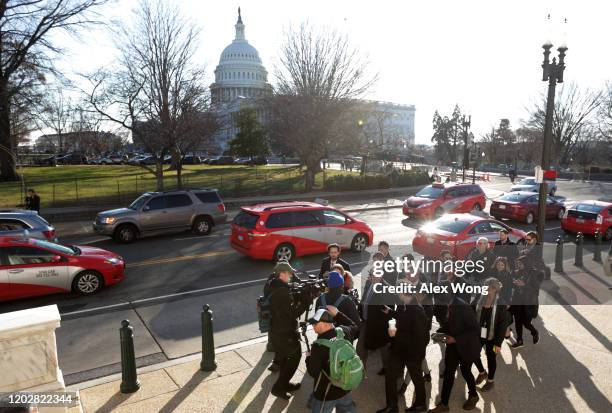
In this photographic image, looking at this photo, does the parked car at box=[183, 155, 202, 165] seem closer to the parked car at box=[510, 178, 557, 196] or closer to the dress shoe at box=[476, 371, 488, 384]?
the parked car at box=[510, 178, 557, 196]

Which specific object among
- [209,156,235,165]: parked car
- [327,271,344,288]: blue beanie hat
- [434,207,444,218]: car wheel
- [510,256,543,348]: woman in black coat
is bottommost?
[434,207,444,218]: car wheel

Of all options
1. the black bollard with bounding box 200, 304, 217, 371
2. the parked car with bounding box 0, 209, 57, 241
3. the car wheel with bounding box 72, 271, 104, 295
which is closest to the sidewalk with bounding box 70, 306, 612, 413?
the black bollard with bounding box 200, 304, 217, 371

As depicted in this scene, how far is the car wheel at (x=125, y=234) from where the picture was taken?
15.6 meters

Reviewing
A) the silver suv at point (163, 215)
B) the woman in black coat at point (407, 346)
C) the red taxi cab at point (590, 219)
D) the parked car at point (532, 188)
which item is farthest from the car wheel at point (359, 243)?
the parked car at point (532, 188)

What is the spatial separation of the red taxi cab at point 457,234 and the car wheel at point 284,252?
3740 millimetres

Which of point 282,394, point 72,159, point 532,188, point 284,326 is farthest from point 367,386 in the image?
point 72,159

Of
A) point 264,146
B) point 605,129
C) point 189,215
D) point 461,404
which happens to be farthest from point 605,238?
point 605,129

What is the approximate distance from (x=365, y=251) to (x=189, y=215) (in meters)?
7.50

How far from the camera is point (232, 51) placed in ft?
401

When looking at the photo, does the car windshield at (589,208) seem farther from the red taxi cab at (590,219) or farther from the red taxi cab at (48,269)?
the red taxi cab at (48,269)

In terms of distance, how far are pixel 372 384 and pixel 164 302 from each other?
209 inches

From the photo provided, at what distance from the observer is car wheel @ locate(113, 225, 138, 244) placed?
51.1 feet

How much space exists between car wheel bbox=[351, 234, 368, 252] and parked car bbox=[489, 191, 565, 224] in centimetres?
994

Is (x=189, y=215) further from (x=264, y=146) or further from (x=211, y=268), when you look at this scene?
(x=264, y=146)
